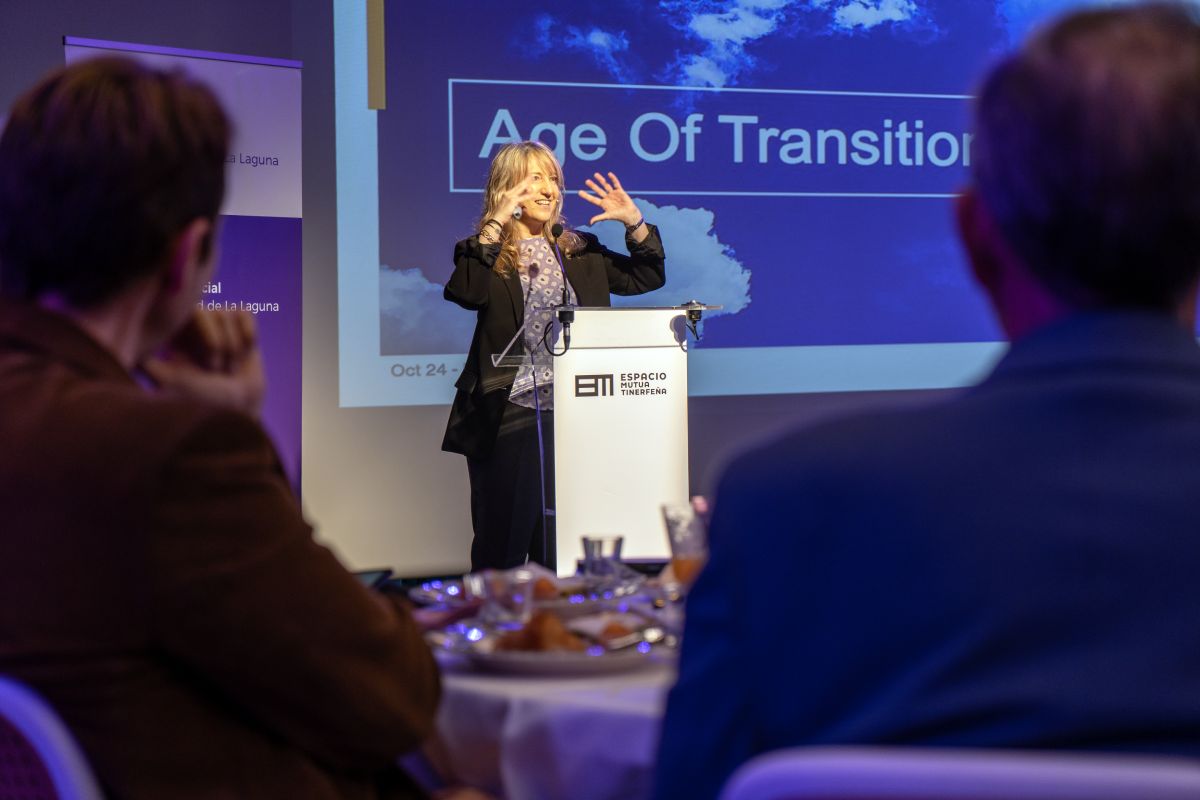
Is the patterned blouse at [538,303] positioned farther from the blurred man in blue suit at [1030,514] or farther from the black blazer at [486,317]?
the blurred man in blue suit at [1030,514]

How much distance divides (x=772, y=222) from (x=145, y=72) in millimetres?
4848

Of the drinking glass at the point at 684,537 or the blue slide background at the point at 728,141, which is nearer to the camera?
the drinking glass at the point at 684,537

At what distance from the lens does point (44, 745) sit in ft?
3.47

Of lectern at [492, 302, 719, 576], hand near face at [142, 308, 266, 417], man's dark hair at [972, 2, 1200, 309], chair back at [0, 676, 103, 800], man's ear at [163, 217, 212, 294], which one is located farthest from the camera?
lectern at [492, 302, 719, 576]

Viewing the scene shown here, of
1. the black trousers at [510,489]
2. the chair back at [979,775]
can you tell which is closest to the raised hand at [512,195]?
the black trousers at [510,489]

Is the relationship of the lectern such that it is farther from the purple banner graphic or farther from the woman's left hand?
the purple banner graphic

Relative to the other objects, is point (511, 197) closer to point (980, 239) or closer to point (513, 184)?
point (513, 184)

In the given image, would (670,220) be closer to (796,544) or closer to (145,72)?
(145,72)

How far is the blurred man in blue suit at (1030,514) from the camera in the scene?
0.78m

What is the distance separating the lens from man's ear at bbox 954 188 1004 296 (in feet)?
2.95

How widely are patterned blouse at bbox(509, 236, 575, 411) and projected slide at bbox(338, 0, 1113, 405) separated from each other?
0.89 m

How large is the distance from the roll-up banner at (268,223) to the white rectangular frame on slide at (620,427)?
1431mm

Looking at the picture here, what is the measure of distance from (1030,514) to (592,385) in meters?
3.38

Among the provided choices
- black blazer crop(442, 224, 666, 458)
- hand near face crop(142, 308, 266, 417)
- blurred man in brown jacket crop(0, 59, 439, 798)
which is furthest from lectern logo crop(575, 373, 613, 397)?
blurred man in brown jacket crop(0, 59, 439, 798)
